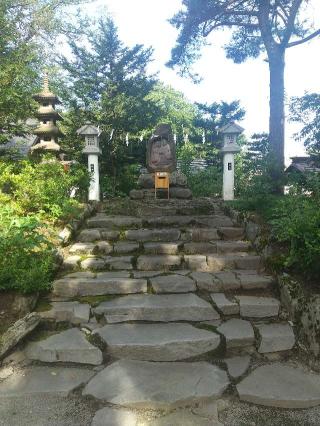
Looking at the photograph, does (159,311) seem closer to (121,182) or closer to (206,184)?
(206,184)

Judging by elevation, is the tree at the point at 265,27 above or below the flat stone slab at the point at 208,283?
above

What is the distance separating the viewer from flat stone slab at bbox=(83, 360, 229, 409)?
2197 mm

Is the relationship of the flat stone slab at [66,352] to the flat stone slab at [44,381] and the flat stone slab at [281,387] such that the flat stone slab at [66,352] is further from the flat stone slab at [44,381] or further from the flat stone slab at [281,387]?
the flat stone slab at [281,387]

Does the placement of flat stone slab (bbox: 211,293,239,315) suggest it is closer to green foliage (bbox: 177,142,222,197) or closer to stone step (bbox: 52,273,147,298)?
stone step (bbox: 52,273,147,298)

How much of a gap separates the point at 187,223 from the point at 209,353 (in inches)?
119

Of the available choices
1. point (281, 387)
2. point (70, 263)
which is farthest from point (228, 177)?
point (281, 387)

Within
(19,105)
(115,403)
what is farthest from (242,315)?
(19,105)

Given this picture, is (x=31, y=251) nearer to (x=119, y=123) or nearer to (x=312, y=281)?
(x=312, y=281)

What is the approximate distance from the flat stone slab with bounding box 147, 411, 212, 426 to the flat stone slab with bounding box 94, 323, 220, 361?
0.62 m

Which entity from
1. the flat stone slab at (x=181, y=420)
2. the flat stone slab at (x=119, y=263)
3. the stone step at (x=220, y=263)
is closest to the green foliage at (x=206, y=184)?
the stone step at (x=220, y=263)

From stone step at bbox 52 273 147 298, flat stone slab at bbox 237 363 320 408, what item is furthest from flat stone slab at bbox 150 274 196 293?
flat stone slab at bbox 237 363 320 408

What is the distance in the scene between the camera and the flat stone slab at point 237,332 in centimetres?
281

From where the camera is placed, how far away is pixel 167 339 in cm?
281

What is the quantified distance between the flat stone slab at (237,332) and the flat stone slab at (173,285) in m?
0.67
